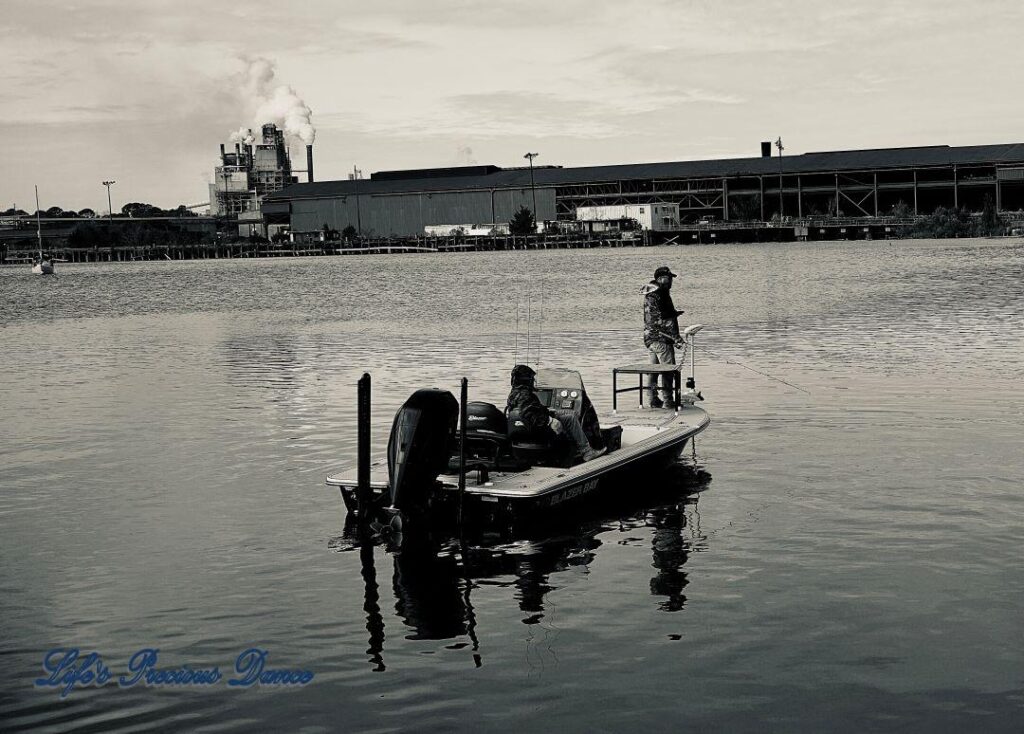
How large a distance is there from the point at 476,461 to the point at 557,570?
8.11ft

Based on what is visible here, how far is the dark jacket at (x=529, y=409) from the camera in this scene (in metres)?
18.4

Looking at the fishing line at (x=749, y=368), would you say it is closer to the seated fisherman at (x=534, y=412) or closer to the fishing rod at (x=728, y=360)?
the fishing rod at (x=728, y=360)

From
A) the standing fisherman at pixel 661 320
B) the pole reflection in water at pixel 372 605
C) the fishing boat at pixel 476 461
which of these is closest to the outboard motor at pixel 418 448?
the fishing boat at pixel 476 461

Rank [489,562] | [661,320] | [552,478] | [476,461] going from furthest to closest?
[661,320], [476,461], [552,478], [489,562]

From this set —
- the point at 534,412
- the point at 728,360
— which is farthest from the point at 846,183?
the point at 534,412

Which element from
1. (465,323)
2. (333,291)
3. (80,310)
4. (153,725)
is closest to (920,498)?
(153,725)

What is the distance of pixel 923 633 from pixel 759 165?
7089 inches

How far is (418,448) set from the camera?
1683 centimetres

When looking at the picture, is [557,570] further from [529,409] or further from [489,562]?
[529,409]

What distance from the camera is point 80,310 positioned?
289ft

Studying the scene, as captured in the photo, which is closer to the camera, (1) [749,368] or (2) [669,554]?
(2) [669,554]

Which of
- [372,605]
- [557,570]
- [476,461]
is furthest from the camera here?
[476,461]

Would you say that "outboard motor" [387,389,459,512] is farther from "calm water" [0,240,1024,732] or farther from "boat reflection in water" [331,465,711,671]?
"calm water" [0,240,1024,732]

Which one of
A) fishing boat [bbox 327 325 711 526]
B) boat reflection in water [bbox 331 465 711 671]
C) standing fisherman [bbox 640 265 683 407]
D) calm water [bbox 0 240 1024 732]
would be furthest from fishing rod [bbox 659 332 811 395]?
boat reflection in water [bbox 331 465 711 671]
